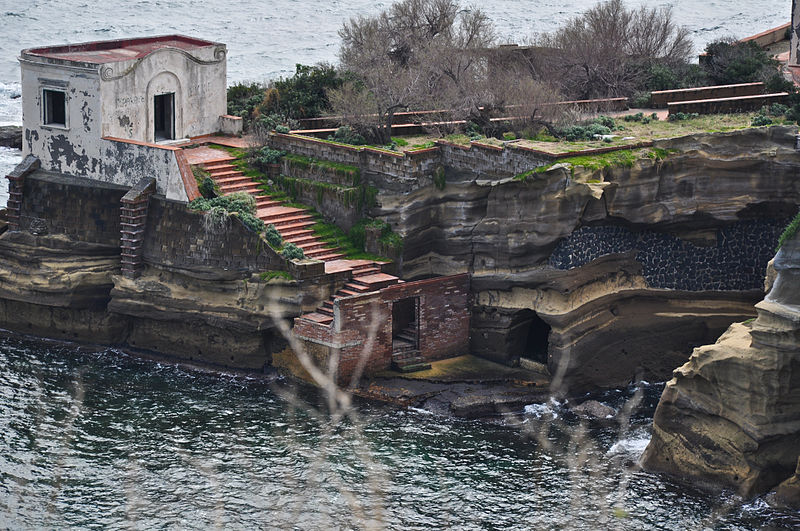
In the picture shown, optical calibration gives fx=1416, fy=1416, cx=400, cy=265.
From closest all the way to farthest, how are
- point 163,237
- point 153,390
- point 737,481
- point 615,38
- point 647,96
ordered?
1. point 737,481
2. point 153,390
3. point 163,237
4. point 647,96
5. point 615,38

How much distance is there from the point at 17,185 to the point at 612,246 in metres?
24.3

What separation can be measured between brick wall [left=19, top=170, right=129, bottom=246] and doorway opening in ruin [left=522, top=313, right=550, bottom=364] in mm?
17036

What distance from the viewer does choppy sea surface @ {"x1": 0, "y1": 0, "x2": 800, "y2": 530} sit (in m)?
42.8

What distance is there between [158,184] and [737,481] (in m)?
25.4

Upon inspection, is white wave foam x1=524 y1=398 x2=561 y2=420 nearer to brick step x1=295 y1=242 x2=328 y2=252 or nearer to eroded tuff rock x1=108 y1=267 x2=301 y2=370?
eroded tuff rock x1=108 y1=267 x2=301 y2=370

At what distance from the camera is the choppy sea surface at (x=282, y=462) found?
141 feet

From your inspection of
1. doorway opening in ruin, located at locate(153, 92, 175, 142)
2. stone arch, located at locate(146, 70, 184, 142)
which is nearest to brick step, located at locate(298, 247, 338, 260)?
stone arch, located at locate(146, 70, 184, 142)

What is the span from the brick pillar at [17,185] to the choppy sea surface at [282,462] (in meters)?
5.09

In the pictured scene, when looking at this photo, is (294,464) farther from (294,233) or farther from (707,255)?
(707,255)

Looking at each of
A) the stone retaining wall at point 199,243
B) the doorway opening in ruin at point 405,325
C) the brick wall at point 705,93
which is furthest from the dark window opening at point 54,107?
the brick wall at point 705,93

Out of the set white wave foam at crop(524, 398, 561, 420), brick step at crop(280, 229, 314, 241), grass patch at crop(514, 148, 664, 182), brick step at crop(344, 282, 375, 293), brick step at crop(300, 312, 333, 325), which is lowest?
white wave foam at crop(524, 398, 561, 420)

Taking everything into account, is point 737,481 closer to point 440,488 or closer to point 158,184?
point 440,488

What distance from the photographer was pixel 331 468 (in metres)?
45.8

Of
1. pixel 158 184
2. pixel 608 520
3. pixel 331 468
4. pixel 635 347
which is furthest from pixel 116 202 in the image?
pixel 608 520
